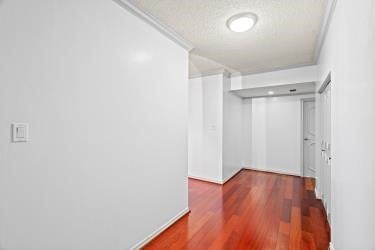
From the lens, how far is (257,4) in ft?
5.66

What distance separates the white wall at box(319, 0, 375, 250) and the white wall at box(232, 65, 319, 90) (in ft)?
6.58

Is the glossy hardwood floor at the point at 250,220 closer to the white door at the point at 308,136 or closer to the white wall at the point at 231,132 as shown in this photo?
the white wall at the point at 231,132

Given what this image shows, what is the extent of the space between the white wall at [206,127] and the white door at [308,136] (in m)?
2.37

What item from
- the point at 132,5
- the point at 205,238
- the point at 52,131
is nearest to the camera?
the point at 52,131

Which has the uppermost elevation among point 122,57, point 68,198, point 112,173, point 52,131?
point 122,57

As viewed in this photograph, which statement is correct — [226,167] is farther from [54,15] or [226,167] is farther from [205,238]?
[54,15]

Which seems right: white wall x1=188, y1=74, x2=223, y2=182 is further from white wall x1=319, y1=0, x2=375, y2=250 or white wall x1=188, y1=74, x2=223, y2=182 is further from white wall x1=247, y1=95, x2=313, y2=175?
white wall x1=319, y1=0, x2=375, y2=250

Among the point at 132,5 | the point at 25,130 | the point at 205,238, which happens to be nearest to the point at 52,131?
the point at 25,130

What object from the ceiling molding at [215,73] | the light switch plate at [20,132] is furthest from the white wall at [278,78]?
the light switch plate at [20,132]

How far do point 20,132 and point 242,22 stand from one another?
220 cm

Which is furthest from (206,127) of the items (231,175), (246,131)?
(246,131)

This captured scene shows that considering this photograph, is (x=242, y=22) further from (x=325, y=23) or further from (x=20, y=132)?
(x=20, y=132)

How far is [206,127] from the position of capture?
4207 mm

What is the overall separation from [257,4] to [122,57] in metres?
1.42
